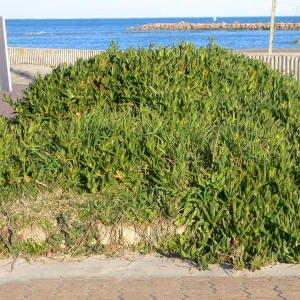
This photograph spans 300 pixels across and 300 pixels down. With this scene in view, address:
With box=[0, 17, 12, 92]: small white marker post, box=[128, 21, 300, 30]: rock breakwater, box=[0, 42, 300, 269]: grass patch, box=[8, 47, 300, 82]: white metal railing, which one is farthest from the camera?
box=[128, 21, 300, 30]: rock breakwater

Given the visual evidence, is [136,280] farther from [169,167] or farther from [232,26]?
[232,26]

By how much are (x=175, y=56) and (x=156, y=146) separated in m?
2.40

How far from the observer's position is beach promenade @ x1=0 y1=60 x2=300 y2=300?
3889mm

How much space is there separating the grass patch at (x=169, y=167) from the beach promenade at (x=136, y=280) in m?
0.12

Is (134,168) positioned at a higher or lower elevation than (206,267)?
higher

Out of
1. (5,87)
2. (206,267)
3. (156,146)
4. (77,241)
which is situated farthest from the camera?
(5,87)

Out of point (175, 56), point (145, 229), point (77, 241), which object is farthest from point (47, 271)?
point (175, 56)

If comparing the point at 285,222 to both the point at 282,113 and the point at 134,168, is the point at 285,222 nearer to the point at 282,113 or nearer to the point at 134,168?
the point at 134,168

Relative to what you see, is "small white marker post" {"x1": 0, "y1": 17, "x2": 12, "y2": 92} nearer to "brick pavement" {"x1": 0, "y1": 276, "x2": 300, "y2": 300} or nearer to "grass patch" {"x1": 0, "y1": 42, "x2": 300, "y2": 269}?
"grass patch" {"x1": 0, "y1": 42, "x2": 300, "y2": 269}

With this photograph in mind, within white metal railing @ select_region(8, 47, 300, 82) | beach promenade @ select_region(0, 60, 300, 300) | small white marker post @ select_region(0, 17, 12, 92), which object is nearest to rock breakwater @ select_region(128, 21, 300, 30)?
white metal railing @ select_region(8, 47, 300, 82)

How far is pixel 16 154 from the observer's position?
527 centimetres

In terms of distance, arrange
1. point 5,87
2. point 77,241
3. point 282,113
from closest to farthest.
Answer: point 77,241 < point 282,113 < point 5,87

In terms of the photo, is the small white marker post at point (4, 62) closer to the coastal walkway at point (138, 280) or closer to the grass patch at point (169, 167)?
the grass patch at point (169, 167)

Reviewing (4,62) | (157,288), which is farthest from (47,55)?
(157,288)
